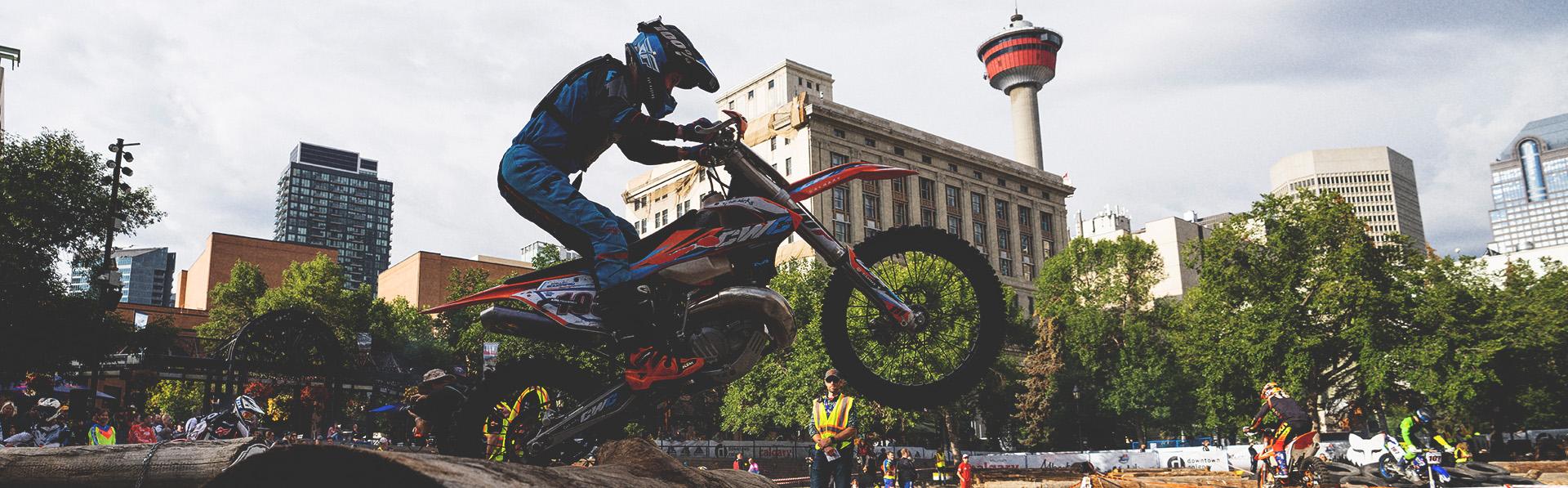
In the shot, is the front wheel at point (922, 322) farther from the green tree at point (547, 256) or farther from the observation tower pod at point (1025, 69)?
the observation tower pod at point (1025, 69)

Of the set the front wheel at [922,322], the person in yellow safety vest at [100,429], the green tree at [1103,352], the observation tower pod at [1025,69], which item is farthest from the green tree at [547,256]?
the observation tower pod at [1025,69]

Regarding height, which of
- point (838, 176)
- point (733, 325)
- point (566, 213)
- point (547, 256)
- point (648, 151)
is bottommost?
point (733, 325)

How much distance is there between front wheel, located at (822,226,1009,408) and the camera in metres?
6.11

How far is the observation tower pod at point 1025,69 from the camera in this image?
141125 millimetres

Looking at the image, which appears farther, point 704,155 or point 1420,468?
point 1420,468

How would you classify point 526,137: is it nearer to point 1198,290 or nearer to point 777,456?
point 777,456

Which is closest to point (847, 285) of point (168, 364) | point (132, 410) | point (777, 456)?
point (132, 410)

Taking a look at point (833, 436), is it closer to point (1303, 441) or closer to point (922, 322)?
point (922, 322)

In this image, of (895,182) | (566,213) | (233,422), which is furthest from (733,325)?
(895,182)

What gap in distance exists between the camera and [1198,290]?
164ft

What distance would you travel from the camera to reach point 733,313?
5875 mm

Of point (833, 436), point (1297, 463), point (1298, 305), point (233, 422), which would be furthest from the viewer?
point (1298, 305)

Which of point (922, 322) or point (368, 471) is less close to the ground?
point (922, 322)

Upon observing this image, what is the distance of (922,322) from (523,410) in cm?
292
